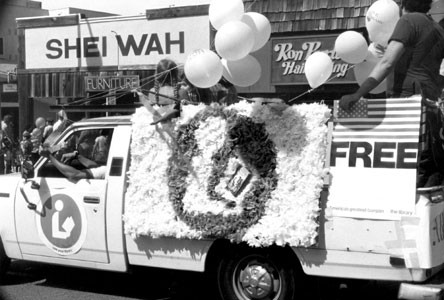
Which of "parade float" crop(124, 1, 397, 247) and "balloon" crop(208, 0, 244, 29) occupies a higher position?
"balloon" crop(208, 0, 244, 29)

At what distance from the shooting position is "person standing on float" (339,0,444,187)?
465 centimetres

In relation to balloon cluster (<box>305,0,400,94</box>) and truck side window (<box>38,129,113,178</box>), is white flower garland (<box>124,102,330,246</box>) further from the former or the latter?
balloon cluster (<box>305,0,400,94</box>)

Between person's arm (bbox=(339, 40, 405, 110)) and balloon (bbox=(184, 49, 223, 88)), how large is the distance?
1141mm

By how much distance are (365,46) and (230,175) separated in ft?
5.83

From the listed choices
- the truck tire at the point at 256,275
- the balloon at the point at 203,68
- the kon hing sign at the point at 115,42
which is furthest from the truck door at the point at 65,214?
the kon hing sign at the point at 115,42

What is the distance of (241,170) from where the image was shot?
4.96 meters

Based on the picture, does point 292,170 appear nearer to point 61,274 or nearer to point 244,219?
point 244,219

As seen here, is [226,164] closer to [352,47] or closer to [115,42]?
[352,47]

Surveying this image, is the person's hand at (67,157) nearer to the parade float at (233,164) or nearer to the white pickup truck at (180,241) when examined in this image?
the white pickup truck at (180,241)

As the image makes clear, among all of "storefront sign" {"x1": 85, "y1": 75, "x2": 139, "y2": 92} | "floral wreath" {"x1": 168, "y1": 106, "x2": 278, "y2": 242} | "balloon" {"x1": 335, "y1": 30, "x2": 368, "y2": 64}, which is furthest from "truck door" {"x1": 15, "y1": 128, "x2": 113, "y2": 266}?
"storefront sign" {"x1": 85, "y1": 75, "x2": 139, "y2": 92}

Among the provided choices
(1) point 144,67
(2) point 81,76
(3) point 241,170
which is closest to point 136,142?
(3) point 241,170

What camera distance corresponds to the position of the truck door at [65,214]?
5523 mm

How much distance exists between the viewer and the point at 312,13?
12.1m

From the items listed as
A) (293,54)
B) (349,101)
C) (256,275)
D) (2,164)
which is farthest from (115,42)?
(349,101)
